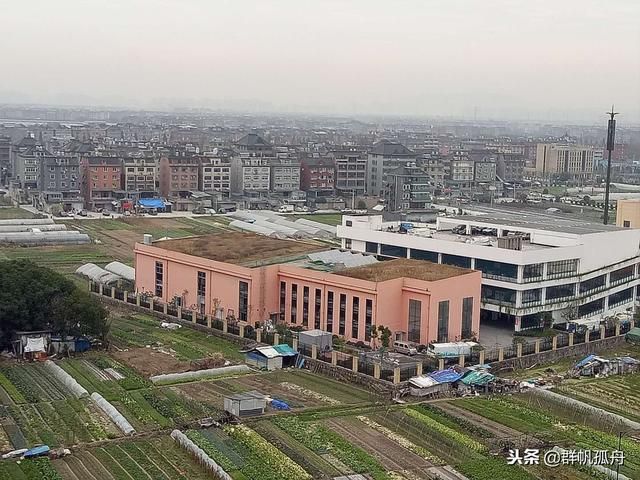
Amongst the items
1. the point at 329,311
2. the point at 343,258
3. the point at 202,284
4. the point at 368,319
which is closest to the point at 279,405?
the point at 368,319

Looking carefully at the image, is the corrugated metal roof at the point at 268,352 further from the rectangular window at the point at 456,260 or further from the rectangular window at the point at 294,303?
the rectangular window at the point at 456,260

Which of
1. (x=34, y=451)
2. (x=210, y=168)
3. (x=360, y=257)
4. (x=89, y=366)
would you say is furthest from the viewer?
(x=210, y=168)

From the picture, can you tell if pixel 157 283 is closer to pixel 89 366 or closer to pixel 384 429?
pixel 89 366

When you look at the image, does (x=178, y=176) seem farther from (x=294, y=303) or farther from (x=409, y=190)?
(x=294, y=303)

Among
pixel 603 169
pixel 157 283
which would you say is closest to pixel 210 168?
pixel 157 283

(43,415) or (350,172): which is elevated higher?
(350,172)

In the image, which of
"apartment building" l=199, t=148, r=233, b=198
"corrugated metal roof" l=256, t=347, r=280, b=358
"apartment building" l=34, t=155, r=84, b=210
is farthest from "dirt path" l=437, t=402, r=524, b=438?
"apartment building" l=199, t=148, r=233, b=198
